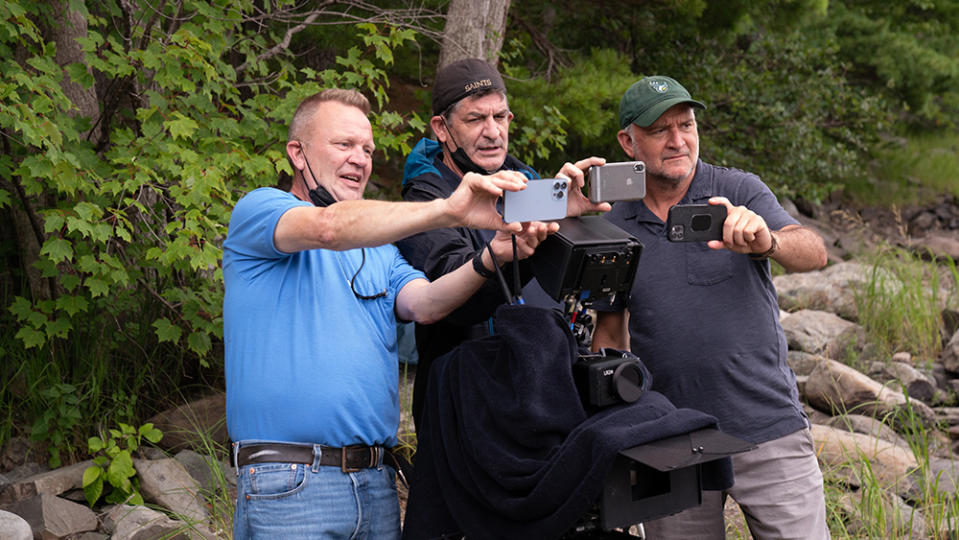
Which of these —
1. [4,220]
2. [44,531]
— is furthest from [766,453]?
[4,220]

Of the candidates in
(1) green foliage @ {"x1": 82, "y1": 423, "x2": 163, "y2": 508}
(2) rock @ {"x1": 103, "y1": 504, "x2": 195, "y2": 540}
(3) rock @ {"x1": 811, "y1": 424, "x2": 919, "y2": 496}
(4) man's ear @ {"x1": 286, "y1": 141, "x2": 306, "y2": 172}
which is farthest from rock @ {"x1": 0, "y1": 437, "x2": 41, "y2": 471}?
(3) rock @ {"x1": 811, "y1": 424, "x2": 919, "y2": 496}

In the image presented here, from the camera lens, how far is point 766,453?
8.57 feet

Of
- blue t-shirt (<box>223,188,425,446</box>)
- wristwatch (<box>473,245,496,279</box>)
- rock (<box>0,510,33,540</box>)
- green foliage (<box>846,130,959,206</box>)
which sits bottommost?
rock (<box>0,510,33,540</box>)

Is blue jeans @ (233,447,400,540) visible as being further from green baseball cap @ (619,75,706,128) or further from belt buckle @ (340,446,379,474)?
green baseball cap @ (619,75,706,128)

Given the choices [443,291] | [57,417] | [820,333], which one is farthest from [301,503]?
[820,333]

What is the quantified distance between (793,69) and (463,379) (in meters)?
9.76

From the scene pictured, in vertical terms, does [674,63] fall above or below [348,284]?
above

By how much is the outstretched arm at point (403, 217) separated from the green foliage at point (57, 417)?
3.28 m

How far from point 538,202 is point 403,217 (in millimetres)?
299

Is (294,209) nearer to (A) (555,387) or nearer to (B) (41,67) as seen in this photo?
(A) (555,387)

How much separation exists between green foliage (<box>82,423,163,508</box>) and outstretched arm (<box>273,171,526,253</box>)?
306 cm

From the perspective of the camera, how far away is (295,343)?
7.30ft

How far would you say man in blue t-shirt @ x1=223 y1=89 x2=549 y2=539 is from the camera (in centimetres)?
218

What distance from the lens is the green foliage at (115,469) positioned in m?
4.52
